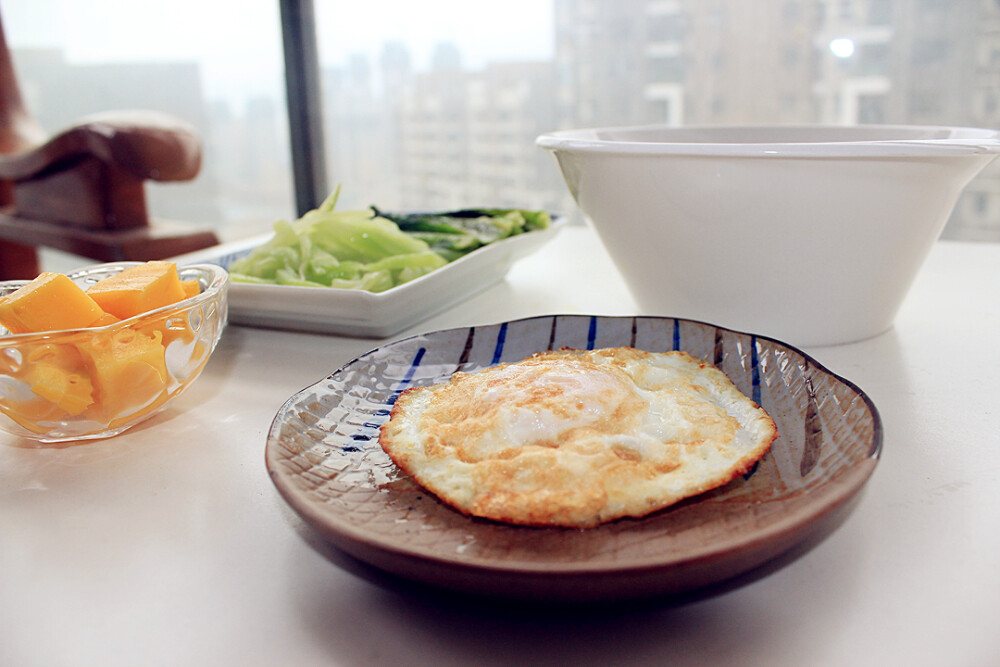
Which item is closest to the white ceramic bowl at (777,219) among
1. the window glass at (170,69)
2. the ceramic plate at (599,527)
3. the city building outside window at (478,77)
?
the ceramic plate at (599,527)

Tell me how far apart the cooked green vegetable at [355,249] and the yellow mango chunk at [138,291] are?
0.78 feet

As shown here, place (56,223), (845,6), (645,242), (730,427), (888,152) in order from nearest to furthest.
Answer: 1. (730,427)
2. (888,152)
3. (645,242)
4. (56,223)
5. (845,6)

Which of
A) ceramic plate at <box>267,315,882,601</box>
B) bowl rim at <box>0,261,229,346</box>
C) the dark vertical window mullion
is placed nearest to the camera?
ceramic plate at <box>267,315,882,601</box>

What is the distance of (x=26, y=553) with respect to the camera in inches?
17.0

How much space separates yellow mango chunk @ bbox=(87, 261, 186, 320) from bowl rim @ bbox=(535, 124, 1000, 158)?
414mm

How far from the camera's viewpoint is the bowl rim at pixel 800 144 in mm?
603

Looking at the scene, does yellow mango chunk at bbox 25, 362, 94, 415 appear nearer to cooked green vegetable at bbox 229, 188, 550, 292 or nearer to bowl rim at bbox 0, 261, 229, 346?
bowl rim at bbox 0, 261, 229, 346

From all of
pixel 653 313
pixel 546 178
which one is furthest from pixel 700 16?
pixel 653 313

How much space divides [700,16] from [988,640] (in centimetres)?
274

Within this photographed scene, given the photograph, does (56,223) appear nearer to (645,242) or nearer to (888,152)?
(645,242)

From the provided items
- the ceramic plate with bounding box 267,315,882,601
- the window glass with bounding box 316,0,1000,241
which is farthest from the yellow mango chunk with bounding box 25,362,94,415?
the window glass with bounding box 316,0,1000,241

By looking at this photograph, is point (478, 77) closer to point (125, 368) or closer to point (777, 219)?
point (777, 219)

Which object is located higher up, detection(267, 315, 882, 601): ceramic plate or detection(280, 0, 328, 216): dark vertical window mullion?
detection(280, 0, 328, 216): dark vertical window mullion

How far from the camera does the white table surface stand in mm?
343
